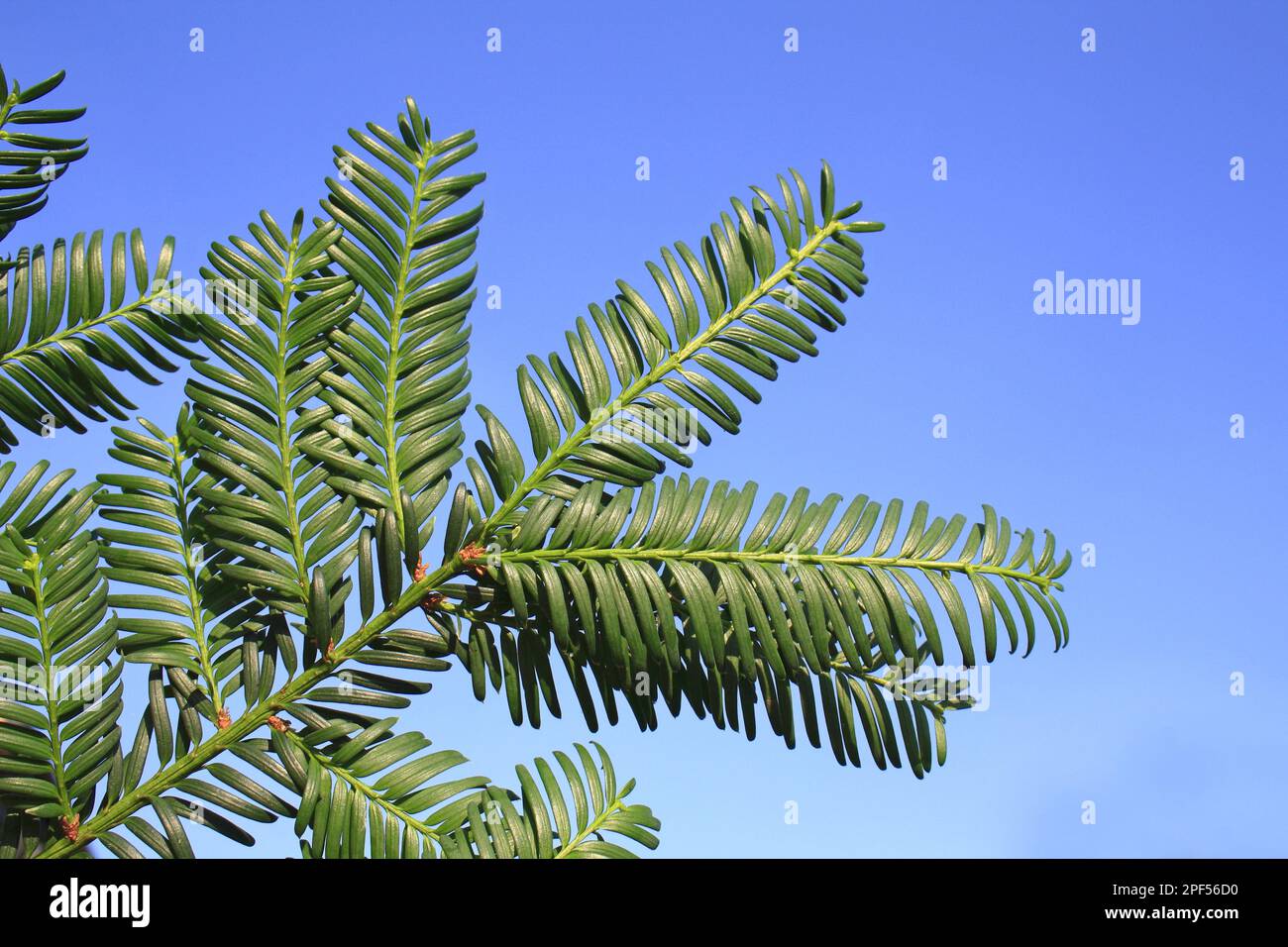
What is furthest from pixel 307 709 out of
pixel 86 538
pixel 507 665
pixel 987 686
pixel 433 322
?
pixel 987 686

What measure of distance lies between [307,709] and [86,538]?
1.12 feet

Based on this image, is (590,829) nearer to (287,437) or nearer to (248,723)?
(248,723)

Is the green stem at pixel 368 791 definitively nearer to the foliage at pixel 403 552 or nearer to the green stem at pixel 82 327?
the foliage at pixel 403 552

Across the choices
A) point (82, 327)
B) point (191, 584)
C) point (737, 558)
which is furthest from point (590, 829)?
point (82, 327)

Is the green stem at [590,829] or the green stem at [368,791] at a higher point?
the green stem at [368,791]

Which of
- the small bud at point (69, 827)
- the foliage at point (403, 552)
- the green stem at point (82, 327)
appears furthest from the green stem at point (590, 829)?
the green stem at point (82, 327)

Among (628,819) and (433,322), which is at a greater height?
(433,322)

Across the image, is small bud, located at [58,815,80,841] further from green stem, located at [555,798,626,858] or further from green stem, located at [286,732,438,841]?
green stem, located at [555,798,626,858]

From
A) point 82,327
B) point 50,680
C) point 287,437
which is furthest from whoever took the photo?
point 82,327

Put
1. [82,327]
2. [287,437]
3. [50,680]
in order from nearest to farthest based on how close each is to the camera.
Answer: [50,680]
[287,437]
[82,327]

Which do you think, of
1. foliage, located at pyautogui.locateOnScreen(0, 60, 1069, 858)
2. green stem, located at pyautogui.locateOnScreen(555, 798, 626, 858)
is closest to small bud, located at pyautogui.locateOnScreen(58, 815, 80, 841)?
foliage, located at pyautogui.locateOnScreen(0, 60, 1069, 858)

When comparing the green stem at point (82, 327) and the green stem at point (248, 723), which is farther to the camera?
the green stem at point (82, 327)
